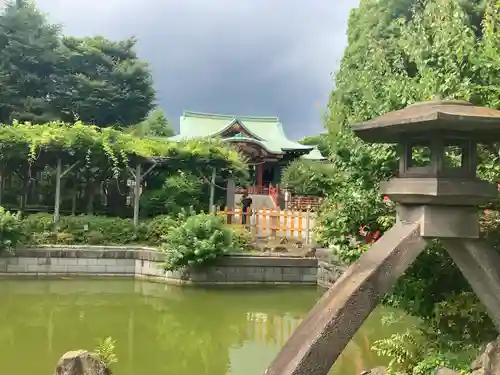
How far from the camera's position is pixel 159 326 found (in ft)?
28.3

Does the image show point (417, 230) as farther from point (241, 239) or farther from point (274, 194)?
point (274, 194)

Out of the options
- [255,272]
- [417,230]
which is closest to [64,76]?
[255,272]

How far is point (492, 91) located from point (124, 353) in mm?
5306

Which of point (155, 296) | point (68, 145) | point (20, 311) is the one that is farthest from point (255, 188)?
point (20, 311)

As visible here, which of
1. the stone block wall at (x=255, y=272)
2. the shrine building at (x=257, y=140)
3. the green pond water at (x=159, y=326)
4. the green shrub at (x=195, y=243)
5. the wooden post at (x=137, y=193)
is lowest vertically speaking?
the green pond water at (x=159, y=326)

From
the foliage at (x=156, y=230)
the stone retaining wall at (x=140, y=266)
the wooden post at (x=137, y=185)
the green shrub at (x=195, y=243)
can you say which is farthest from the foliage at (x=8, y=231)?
the green shrub at (x=195, y=243)

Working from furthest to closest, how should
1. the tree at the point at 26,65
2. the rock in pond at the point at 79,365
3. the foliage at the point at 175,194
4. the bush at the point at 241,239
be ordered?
the tree at the point at 26,65
the foliage at the point at 175,194
the bush at the point at 241,239
the rock in pond at the point at 79,365

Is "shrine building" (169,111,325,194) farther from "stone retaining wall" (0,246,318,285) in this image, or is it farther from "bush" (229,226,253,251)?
"stone retaining wall" (0,246,318,285)

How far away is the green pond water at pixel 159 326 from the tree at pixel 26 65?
10076 millimetres

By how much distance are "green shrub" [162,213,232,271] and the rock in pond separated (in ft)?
24.5

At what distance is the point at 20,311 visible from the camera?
9227mm

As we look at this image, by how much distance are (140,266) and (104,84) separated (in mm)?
11014

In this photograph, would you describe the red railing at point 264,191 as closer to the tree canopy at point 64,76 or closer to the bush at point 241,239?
the tree canopy at point 64,76

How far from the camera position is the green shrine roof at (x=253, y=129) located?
25.4m
